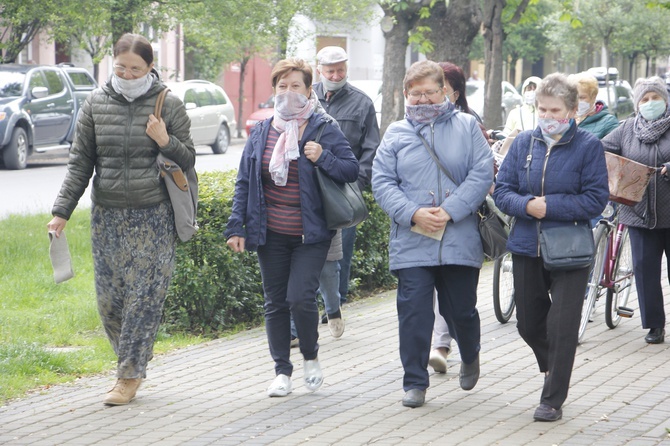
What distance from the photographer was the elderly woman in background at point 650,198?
799 centimetres

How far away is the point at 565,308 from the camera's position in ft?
19.6

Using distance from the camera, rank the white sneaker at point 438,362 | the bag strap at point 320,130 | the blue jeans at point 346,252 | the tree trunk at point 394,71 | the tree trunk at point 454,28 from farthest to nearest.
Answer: the tree trunk at point 394,71 < the tree trunk at point 454,28 < the blue jeans at point 346,252 < the white sneaker at point 438,362 < the bag strap at point 320,130

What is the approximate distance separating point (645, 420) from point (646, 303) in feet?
7.60

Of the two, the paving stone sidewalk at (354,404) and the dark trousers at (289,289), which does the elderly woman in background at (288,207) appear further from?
the paving stone sidewalk at (354,404)

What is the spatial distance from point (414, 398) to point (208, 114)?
2401cm

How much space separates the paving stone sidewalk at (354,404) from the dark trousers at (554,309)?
0.21m

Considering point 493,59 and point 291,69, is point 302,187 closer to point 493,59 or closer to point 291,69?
point 291,69

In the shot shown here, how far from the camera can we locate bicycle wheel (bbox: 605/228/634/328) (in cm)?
870

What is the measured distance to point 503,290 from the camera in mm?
8930

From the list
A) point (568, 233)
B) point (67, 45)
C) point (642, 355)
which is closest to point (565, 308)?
point (568, 233)

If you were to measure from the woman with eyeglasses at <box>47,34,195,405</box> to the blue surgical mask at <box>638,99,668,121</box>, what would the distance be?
3233mm

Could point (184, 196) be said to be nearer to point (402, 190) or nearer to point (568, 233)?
point (402, 190)

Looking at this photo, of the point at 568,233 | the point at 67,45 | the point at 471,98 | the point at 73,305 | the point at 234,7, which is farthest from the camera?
the point at 67,45

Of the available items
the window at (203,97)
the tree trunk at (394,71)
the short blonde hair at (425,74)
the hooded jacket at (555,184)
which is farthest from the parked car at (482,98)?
the hooded jacket at (555,184)
